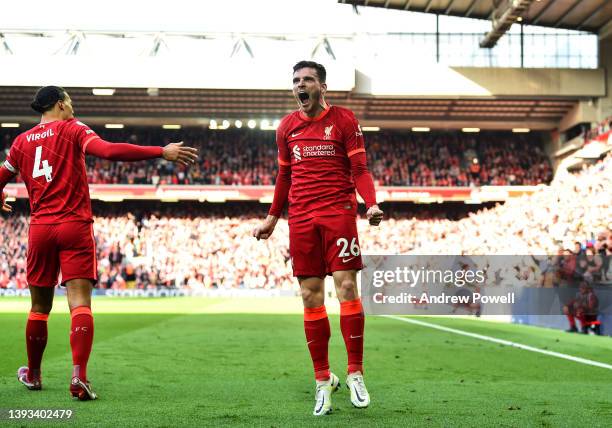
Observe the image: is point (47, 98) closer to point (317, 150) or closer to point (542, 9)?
point (317, 150)

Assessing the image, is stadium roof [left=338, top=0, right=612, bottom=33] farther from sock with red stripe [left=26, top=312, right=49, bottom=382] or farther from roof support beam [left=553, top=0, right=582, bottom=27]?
sock with red stripe [left=26, top=312, right=49, bottom=382]

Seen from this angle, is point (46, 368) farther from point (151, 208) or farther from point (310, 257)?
point (151, 208)

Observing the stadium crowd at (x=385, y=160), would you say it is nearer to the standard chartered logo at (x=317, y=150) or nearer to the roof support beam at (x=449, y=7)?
the roof support beam at (x=449, y=7)

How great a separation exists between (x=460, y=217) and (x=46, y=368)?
136 feet

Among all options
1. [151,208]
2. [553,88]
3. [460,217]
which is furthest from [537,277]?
[151,208]

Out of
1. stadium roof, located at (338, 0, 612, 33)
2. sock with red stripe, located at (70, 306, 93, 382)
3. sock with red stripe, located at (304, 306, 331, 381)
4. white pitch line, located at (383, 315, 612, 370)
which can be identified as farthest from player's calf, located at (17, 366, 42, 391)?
stadium roof, located at (338, 0, 612, 33)

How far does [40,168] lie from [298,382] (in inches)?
113

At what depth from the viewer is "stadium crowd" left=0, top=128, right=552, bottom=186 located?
4653cm

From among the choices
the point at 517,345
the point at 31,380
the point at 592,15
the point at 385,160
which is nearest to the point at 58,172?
the point at 31,380

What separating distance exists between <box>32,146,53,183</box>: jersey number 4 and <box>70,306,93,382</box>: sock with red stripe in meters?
1.06

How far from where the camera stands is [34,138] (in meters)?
6.24

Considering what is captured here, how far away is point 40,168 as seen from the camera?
20.3 feet

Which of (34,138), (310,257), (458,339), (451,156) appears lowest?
(458,339)

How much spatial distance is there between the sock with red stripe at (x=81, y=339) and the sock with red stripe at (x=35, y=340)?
495mm
